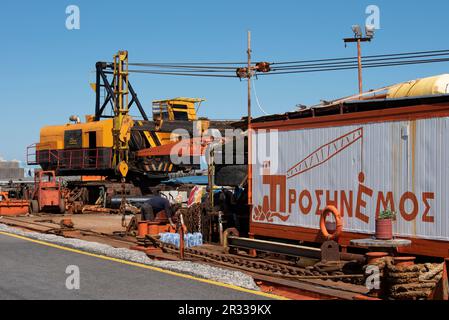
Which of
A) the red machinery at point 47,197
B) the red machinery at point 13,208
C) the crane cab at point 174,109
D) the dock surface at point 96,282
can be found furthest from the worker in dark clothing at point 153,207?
the crane cab at point 174,109

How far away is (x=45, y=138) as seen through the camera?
130 ft

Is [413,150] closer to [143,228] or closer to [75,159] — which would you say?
[143,228]

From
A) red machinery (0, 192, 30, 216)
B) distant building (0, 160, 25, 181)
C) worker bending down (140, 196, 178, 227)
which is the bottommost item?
red machinery (0, 192, 30, 216)

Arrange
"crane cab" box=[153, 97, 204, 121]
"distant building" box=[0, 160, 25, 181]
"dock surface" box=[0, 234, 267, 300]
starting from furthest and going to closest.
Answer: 1. "distant building" box=[0, 160, 25, 181]
2. "crane cab" box=[153, 97, 204, 121]
3. "dock surface" box=[0, 234, 267, 300]

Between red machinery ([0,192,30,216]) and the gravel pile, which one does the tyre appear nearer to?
red machinery ([0,192,30,216])

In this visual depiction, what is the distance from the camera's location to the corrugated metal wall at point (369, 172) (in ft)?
39.8

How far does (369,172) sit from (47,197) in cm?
2169

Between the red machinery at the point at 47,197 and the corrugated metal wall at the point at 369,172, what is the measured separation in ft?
58.9

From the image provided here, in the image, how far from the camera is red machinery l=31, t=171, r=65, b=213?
31750 mm

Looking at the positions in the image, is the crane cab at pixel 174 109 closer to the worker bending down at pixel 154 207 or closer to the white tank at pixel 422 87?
the worker bending down at pixel 154 207

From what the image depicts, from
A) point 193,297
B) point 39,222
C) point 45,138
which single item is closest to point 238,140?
point 193,297

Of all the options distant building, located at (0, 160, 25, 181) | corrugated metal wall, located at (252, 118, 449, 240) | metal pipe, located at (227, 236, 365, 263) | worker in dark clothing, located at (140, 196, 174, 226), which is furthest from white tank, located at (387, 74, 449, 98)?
distant building, located at (0, 160, 25, 181)

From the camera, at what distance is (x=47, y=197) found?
31797 mm

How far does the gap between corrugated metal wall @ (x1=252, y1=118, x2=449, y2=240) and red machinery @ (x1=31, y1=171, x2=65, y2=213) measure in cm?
1795
